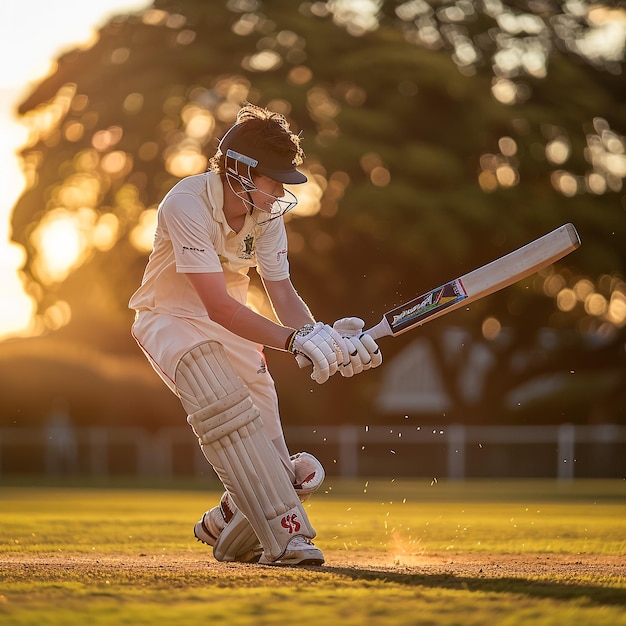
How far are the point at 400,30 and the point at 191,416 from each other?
16.9m

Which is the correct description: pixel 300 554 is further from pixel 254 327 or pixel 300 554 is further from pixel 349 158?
pixel 349 158

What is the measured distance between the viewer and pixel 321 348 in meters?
5.37

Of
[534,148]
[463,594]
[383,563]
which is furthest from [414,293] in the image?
A: [463,594]

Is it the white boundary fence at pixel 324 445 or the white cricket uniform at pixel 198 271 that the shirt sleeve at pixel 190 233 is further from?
the white boundary fence at pixel 324 445

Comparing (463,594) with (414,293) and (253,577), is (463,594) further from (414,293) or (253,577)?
(414,293)

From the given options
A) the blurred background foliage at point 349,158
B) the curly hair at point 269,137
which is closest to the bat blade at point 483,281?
the curly hair at point 269,137

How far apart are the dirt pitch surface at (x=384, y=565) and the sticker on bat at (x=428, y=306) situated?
37.1 inches

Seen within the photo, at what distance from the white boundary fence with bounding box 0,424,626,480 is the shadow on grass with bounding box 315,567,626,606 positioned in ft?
48.2

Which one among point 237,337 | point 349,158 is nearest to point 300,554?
Result: point 237,337

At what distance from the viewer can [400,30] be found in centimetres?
2186

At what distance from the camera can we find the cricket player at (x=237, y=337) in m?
5.51

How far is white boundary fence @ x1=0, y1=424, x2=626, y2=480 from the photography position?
2052cm

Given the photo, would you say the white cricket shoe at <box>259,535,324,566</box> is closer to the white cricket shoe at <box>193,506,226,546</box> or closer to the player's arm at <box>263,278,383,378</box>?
the white cricket shoe at <box>193,506,226,546</box>

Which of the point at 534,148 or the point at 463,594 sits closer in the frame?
the point at 463,594
